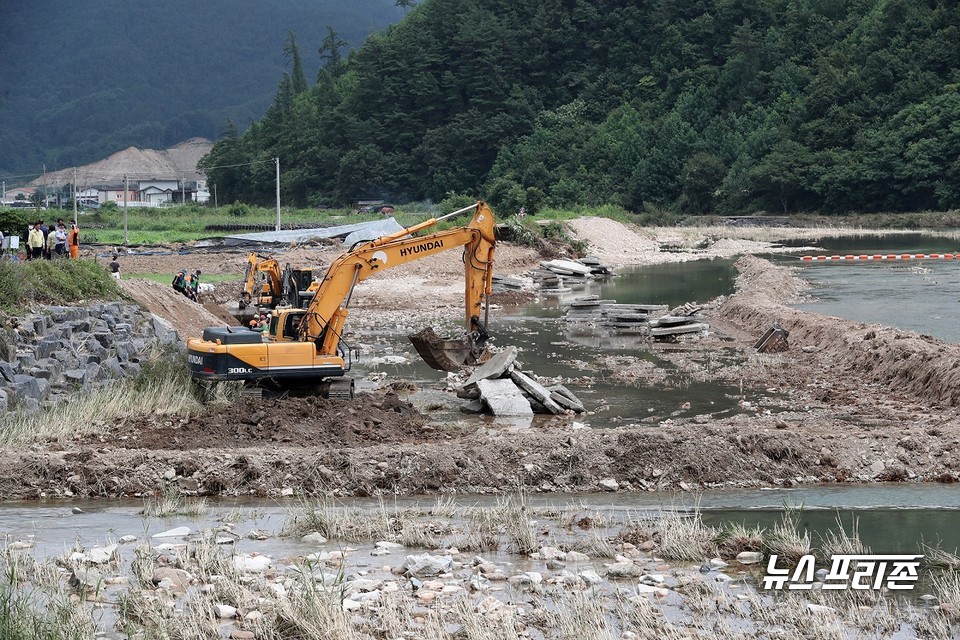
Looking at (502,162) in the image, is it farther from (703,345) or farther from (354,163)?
(703,345)

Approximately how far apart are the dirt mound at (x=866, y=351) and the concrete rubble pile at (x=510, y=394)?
18.1ft

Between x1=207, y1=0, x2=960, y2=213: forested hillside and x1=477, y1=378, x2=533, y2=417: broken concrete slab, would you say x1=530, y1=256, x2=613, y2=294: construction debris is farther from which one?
x1=207, y1=0, x2=960, y2=213: forested hillside

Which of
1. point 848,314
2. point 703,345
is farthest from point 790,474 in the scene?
point 848,314

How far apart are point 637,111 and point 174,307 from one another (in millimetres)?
104761

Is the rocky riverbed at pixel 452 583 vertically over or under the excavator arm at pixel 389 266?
under

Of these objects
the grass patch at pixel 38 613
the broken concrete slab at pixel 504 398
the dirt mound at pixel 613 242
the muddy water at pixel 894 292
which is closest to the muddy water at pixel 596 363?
the broken concrete slab at pixel 504 398

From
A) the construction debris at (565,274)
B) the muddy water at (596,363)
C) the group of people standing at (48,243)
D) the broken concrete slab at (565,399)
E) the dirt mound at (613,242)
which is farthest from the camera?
the dirt mound at (613,242)

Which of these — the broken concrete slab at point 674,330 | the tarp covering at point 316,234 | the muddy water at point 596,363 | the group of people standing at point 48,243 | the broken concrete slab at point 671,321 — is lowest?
the muddy water at point 596,363

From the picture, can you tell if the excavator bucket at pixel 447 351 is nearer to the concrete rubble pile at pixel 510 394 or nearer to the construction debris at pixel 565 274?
the concrete rubble pile at pixel 510 394

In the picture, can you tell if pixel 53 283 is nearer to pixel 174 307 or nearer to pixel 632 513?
pixel 174 307

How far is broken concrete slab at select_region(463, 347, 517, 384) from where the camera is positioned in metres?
20.1

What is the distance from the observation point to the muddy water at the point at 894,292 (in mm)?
28516

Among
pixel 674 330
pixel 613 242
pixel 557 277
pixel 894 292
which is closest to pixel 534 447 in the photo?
pixel 674 330

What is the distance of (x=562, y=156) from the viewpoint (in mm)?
124750
